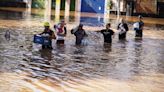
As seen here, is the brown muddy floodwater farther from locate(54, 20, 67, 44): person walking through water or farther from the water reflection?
locate(54, 20, 67, 44): person walking through water

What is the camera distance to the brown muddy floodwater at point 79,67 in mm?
10789

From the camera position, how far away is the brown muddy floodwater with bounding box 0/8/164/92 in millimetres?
10789

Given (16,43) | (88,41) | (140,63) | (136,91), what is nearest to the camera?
(136,91)

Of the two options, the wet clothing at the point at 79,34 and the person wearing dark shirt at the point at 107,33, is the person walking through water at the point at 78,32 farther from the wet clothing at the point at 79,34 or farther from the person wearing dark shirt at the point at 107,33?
the person wearing dark shirt at the point at 107,33

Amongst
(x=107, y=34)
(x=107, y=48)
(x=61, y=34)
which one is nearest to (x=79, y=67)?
(x=61, y=34)

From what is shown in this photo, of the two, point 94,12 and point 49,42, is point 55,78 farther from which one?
point 94,12

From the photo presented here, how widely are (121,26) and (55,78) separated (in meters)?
11.3

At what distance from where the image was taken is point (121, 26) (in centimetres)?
2236

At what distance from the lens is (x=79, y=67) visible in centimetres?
1340

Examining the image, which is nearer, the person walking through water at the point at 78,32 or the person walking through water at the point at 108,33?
the person walking through water at the point at 78,32

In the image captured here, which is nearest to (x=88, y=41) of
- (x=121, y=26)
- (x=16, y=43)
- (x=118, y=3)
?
(x=121, y=26)

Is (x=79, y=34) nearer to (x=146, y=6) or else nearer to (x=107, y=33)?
(x=107, y=33)

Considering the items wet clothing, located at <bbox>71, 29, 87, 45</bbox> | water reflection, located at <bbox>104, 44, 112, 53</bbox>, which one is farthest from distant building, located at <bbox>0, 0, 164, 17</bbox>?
wet clothing, located at <bbox>71, 29, 87, 45</bbox>

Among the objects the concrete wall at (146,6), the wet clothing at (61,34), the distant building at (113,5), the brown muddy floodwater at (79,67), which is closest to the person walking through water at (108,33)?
the brown muddy floodwater at (79,67)
